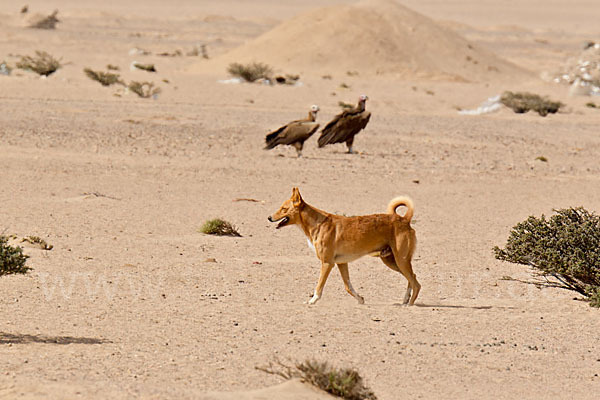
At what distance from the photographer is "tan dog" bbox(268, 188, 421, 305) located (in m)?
9.37

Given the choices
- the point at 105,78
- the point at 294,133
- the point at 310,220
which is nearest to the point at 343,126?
the point at 294,133

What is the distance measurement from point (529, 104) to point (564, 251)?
23209mm

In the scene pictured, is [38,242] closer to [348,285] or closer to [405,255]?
[348,285]

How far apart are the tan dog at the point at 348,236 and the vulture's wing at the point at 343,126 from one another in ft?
39.6

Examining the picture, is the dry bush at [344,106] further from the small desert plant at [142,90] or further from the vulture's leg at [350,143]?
the vulture's leg at [350,143]

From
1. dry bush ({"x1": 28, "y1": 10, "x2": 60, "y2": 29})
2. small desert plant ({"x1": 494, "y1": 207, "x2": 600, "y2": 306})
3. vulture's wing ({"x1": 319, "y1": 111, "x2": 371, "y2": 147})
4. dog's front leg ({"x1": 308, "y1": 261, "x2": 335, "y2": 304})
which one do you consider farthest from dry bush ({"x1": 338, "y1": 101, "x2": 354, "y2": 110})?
dry bush ({"x1": 28, "y1": 10, "x2": 60, "y2": 29})

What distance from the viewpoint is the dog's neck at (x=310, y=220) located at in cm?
943

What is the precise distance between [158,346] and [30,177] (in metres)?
10.3

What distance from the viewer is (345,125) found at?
71.3 feet

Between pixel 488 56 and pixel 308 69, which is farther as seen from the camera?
pixel 488 56

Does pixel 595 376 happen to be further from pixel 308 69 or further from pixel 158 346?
pixel 308 69

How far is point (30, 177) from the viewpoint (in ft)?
57.6

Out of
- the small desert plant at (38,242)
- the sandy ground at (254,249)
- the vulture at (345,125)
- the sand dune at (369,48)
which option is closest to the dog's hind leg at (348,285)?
the sandy ground at (254,249)

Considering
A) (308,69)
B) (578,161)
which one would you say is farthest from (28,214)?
(308,69)
